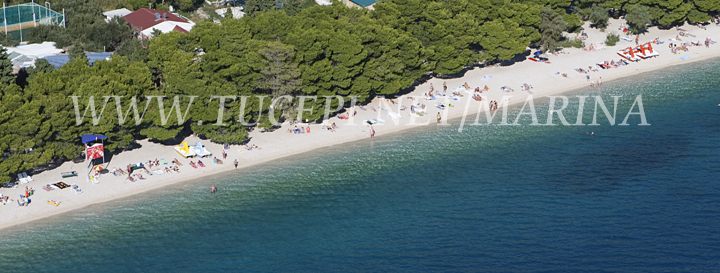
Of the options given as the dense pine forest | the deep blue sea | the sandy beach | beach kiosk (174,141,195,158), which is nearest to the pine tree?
the dense pine forest

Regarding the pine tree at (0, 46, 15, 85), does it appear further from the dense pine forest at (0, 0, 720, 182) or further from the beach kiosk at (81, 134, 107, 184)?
the beach kiosk at (81, 134, 107, 184)

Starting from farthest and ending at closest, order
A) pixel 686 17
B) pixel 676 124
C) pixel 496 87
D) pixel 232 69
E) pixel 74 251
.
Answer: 1. pixel 686 17
2. pixel 496 87
3. pixel 676 124
4. pixel 232 69
5. pixel 74 251

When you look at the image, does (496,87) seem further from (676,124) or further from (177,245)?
(177,245)

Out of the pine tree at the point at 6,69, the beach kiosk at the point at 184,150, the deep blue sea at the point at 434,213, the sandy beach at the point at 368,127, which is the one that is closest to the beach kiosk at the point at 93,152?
the sandy beach at the point at 368,127

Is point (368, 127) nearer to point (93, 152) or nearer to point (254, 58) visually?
point (254, 58)

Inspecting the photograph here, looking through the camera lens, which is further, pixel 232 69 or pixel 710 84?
pixel 710 84

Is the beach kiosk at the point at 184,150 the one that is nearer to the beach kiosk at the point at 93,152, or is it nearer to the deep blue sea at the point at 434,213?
the deep blue sea at the point at 434,213

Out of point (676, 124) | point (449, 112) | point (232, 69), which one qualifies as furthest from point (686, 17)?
point (232, 69)
